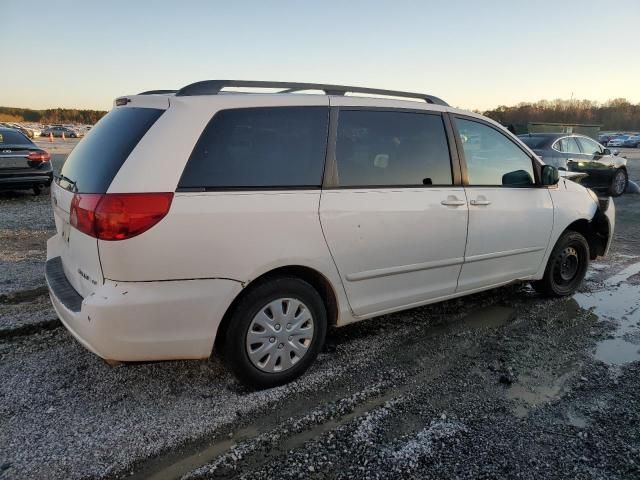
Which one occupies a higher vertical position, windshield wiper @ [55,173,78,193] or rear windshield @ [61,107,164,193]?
rear windshield @ [61,107,164,193]

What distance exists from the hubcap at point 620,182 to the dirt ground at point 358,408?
34.4 feet

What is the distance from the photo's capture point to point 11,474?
87.3 inches

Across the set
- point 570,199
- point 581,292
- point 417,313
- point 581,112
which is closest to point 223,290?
point 417,313

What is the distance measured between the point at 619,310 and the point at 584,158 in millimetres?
8762

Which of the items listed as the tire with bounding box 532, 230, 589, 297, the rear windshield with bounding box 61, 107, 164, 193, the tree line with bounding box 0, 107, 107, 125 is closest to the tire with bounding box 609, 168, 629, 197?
the tire with bounding box 532, 230, 589, 297

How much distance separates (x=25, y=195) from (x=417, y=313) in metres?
9.94

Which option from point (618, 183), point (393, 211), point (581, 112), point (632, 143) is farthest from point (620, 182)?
point (581, 112)

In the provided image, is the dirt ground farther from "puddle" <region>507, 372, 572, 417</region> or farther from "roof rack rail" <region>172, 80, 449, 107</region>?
"roof rack rail" <region>172, 80, 449, 107</region>

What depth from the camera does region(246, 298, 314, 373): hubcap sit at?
2.86m

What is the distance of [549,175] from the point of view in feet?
14.0

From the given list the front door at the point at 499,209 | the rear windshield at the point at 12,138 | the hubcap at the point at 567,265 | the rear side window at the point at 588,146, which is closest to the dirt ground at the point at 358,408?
the front door at the point at 499,209

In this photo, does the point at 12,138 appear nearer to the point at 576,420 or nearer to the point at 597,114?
the point at 576,420

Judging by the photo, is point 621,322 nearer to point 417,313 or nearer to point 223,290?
point 417,313

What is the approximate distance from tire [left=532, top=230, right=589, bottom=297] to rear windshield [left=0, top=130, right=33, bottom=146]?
9685 millimetres
